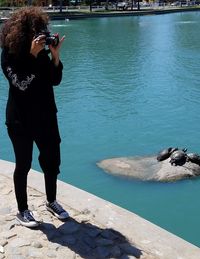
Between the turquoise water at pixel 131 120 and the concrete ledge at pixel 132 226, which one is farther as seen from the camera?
the turquoise water at pixel 131 120

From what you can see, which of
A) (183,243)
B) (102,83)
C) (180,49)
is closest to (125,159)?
(183,243)

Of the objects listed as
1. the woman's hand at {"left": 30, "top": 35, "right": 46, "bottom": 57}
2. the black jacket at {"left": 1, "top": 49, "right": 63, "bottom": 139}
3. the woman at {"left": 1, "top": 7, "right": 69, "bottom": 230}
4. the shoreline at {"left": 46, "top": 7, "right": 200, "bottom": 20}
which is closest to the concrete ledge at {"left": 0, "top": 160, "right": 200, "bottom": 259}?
the woman at {"left": 1, "top": 7, "right": 69, "bottom": 230}

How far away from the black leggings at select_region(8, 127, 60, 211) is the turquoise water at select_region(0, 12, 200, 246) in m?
2.76

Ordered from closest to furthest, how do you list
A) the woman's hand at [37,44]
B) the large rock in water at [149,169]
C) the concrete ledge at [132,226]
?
the woman's hand at [37,44] < the concrete ledge at [132,226] < the large rock in water at [149,169]

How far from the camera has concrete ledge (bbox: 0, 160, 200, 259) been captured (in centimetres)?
454

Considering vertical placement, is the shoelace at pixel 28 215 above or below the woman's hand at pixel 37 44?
below

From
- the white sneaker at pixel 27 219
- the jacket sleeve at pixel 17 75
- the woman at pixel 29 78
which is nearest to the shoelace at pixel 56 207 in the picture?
the white sneaker at pixel 27 219

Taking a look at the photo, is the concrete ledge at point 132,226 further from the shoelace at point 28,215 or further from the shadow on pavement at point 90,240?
the shoelace at point 28,215

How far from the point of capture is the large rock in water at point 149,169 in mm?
8652

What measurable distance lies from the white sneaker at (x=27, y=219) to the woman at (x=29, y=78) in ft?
1.78

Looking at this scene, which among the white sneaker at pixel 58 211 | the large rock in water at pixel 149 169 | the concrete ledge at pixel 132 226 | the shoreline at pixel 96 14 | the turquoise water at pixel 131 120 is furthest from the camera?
the shoreline at pixel 96 14

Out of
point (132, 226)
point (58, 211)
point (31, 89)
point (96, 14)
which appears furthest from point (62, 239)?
point (96, 14)

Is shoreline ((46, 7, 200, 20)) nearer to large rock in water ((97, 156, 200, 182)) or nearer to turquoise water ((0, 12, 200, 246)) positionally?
turquoise water ((0, 12, 200, 246))

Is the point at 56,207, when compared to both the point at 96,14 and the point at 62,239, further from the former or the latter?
the point at 96,14
